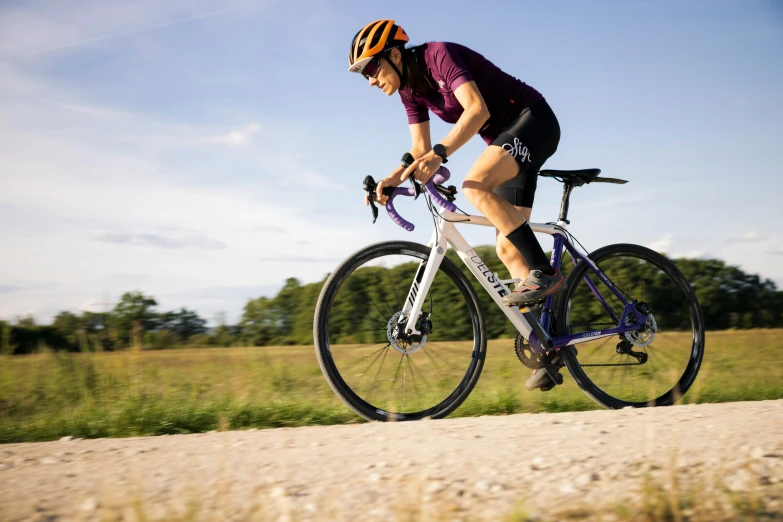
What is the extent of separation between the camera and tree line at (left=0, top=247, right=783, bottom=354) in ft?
14.4

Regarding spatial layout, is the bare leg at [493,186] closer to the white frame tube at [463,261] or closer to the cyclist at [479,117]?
the cyclist at [479,117]

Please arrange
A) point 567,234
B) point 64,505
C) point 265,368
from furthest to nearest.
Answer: point 265,368 < point 567,234 < point 64,505

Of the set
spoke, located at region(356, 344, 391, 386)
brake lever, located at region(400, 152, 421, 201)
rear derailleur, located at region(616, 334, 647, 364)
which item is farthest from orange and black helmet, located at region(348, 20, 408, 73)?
rear derailleur, located at region(616, 334, 647, 364)

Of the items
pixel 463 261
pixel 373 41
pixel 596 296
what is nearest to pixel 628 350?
pixel 596 296

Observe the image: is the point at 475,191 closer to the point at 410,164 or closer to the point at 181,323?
the point at 410,164

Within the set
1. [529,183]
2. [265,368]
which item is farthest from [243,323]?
[529,183]

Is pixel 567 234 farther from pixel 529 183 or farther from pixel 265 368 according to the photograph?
pixel 265 368

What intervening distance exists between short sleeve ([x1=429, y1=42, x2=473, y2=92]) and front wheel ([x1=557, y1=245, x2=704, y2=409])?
171 cm

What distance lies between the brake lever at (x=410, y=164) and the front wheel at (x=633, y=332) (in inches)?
54.7

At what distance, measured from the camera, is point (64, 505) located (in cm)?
249

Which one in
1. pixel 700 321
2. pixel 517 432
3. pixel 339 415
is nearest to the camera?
pixel 517 432

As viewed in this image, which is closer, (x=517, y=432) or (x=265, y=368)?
(x=517, y=432)

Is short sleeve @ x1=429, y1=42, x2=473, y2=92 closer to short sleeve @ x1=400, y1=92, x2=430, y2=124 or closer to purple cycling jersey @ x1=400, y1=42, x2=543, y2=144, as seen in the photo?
purple cycling jersey @ x1=400, y1=42, x2=543, y2=144

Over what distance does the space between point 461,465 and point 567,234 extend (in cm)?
A: 256
